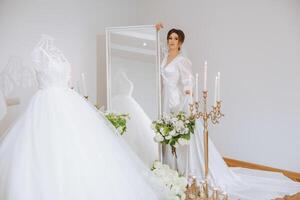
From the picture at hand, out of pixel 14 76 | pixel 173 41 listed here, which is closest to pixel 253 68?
pixel 173 41

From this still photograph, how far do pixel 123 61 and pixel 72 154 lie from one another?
1.73 metres

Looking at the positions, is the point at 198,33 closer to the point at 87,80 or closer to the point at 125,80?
the point at 125,80

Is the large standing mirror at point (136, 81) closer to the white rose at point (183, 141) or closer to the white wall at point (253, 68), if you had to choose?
the white rose at point (183, 141)

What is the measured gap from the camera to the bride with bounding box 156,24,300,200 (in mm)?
2520

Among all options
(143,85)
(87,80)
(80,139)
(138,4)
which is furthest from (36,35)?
(80,139)

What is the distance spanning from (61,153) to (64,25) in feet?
7.13

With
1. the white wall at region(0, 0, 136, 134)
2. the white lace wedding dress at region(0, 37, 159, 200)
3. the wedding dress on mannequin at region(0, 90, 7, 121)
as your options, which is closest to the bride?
the white lace wedding dress at region(0, 37, 159, 200)

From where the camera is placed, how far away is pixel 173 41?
3.06m

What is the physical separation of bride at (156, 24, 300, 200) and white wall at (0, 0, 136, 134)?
3.88 ft

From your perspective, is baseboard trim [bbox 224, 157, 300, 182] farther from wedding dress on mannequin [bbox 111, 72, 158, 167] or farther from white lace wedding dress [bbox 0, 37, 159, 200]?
white lace wedding dress [bbox 0, 37, 159, 200]

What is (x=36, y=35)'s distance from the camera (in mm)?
3361

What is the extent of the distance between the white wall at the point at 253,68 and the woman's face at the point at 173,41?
553 millimetres

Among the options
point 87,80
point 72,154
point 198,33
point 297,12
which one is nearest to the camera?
point 72,154

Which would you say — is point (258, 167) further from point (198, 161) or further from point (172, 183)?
point (172, 183)
